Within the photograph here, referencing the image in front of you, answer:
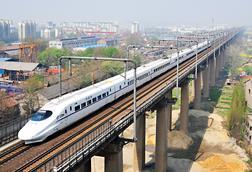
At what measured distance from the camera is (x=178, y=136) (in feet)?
209

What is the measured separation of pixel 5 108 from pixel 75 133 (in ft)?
111

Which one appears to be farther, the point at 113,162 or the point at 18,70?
the point at 18,70

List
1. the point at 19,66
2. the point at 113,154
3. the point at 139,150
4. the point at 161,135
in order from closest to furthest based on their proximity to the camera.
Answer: the point at 113,154 → the point at 161,135 → the point at 139,150 → the point at 19,66

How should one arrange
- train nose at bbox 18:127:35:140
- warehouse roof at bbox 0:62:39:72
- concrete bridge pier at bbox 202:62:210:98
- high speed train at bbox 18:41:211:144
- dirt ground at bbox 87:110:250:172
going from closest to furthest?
train nose at bbox 18:127:35:140, high speed train at bbox 18:41:211:144, dirt ground at bbox 87:110:250:172, concrete bridge pier at bbox 202:62:210:98, warehouse roof at bbox 0:62:39:72

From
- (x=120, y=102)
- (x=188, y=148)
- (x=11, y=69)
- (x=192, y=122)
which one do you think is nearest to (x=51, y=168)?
(x=120, y=102)

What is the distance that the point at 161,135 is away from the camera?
4819cm

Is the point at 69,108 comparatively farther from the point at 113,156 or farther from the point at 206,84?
the point at 206,84

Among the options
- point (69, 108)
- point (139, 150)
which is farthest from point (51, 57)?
point (69, 108)

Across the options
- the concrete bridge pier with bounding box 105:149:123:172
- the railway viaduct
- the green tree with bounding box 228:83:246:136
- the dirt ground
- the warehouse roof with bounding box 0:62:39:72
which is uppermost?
the warehouse roof with bounding box 0:62:39:72

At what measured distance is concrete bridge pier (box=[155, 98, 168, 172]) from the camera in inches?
1873

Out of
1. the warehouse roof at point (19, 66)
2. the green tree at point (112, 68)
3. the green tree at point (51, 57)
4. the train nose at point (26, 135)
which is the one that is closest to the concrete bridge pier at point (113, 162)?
the train nose at point (26, 135)

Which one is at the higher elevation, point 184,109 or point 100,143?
point 100,143

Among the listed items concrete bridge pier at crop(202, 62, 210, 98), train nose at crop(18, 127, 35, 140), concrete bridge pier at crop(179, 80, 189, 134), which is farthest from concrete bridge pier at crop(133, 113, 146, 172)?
concrete bridge pier at crop(202, 62, 210, 98)

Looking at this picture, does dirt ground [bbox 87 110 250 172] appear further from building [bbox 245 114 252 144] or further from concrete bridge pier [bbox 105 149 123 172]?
concrete bridge pier [bbox 105 149 123 172]
